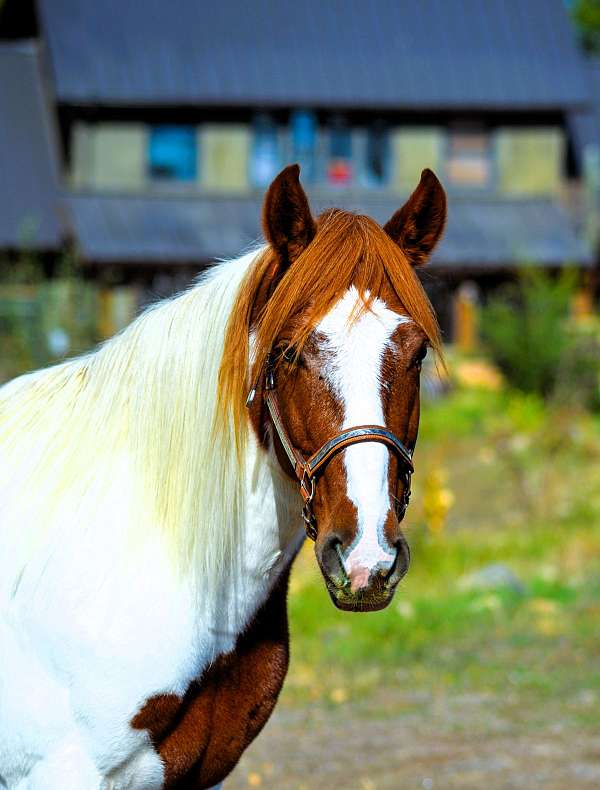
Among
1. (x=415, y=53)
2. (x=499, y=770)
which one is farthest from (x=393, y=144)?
(x=499, y=770)

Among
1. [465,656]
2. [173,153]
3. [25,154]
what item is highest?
[25,154]

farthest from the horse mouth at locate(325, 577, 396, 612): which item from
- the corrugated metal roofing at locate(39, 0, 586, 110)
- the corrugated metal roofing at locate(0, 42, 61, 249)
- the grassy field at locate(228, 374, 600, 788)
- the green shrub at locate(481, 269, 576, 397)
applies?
the corrugated metal roofing at locate(39, 0, 586, 110)

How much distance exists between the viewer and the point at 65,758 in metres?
2.57

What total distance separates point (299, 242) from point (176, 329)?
0.43 meters

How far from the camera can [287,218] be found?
266 cm

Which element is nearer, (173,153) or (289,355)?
(289,355)

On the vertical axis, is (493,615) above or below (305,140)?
below

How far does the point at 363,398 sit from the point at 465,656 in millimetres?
4986

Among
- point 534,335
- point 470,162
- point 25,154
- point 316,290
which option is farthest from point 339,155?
point 316,290

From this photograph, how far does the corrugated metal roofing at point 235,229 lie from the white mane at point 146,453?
1598 cm

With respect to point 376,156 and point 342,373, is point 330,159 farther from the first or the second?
point 342,373

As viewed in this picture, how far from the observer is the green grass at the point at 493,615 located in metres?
6.50

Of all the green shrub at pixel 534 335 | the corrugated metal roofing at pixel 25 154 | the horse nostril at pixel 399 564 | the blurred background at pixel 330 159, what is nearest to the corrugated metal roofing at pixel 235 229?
the blurred background at pixel 330 159

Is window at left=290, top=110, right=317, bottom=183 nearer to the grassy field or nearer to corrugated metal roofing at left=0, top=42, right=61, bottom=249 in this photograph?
corrugated metal roofing at left=0, top=42, right=61, bottom=249
